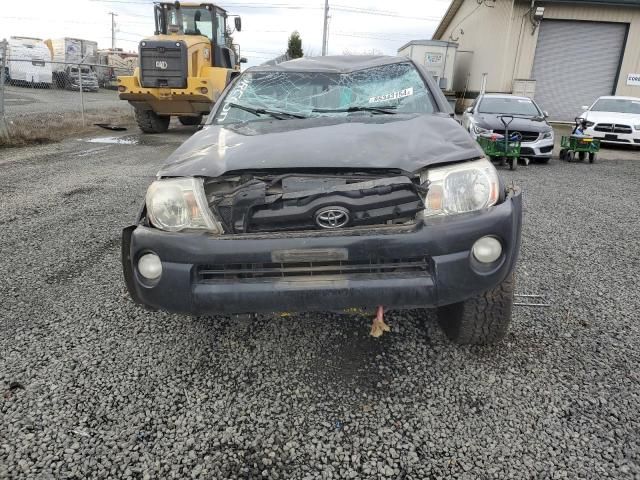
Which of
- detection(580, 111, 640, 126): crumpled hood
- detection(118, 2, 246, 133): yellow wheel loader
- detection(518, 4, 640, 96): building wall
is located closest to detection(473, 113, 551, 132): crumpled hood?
detection(580, 111, 640, 126): crumpled hood

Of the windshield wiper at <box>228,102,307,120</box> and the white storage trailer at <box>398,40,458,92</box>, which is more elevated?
the white storage trailer at <box>398,40,458,92</box>

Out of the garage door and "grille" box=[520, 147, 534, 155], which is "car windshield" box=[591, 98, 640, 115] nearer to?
"grille" box=[520, 147, 534, 155]

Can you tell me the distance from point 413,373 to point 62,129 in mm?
12806

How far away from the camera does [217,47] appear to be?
12375mm

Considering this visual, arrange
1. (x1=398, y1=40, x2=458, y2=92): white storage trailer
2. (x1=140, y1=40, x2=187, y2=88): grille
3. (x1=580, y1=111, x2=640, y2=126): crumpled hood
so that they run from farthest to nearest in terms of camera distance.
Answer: (x1=398, y1=40, x2=458, y2=92): white storage trailer → (x1=580, y1=111, x2=640, y2=126): crumpled hood → (x1=140, y1=40, x2=187, y2=88): grille

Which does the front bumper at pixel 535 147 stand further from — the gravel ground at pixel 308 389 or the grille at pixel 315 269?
the grille at pixel 315 269

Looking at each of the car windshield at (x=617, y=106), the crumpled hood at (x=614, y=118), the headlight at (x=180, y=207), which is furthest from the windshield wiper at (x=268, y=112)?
the car windshield at (x=617, y=106)

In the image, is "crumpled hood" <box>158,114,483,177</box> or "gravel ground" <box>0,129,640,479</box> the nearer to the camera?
"gravel ground" <box>0,129,640,479</box>

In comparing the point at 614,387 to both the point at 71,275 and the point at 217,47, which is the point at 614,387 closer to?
the point at 71,275

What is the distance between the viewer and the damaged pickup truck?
2123mm

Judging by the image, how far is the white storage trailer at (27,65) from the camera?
27194 mm

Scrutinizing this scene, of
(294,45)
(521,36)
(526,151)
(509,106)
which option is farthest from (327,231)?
(294,45)

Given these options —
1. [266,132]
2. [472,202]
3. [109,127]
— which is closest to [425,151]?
[472,202]

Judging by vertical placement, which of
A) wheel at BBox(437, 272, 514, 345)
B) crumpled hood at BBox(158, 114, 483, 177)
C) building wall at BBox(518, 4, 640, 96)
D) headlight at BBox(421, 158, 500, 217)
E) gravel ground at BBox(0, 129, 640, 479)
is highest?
building wall at BBox(518, 4, 640, 96)
